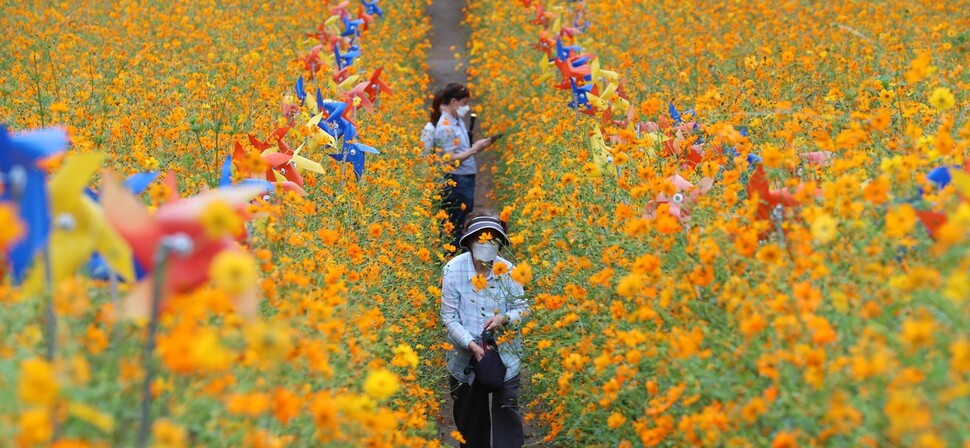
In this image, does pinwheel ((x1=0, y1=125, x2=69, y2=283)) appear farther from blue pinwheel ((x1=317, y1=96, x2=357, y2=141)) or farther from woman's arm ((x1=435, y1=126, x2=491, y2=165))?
woman's arm ((x1=435, y1=126, x2=491, y2=165))

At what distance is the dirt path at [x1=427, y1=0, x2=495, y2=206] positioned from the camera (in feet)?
35.1

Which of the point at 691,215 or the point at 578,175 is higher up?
the point at 578,175

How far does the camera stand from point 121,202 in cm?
223

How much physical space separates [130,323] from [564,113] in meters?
5.77

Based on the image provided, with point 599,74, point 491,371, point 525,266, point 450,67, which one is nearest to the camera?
point 525,266

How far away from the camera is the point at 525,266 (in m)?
4.00

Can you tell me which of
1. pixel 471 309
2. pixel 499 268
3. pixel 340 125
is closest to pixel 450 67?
pixel 340 125

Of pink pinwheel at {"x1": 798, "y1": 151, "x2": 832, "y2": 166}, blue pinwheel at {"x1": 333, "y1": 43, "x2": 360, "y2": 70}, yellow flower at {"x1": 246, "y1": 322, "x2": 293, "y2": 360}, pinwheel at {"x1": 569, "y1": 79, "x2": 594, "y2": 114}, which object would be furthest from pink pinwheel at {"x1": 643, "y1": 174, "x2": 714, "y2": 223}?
blue pinwheel at {"x1": 333, "y1": 43, "x2": 360, "y2": 70}

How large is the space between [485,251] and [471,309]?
27 cm

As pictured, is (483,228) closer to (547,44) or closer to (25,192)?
(25,192)

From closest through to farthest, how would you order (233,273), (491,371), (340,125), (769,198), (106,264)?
(233,273) < (106,264) < (769,198) < (491,371) < (340,125)

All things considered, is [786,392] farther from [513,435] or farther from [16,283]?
[513,435]

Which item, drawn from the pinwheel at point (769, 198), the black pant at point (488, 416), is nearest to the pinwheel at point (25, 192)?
the pinwheel at point (769, 198)

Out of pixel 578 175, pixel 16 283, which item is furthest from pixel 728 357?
pixel 578 175
